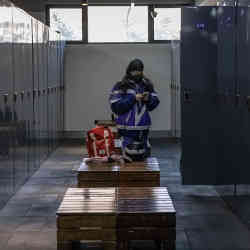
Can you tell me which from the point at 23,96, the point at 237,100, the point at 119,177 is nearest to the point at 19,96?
the point at 23,96

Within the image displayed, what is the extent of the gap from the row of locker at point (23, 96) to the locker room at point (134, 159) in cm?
1

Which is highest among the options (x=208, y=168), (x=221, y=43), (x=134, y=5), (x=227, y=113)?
(x=134, y=5)

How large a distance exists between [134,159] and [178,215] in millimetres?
708

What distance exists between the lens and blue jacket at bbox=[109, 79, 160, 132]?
662 centimetres

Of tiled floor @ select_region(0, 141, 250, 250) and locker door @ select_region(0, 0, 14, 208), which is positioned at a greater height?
locker door @ select_region(0, 0, 14, 208)

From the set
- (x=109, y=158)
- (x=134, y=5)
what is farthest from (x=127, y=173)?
(x=134, y=5)

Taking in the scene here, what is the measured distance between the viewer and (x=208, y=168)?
25.9ft

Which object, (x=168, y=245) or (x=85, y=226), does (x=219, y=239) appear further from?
(x=85, y=226)

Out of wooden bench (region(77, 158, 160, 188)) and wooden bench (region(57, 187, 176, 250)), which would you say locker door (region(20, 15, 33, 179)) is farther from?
wooden bench (region(57, 187, 176, 250))

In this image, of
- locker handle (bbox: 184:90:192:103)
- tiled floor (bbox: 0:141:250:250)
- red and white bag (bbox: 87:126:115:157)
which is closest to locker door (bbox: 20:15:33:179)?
tiled floor (bbox: 0:141:250:250)

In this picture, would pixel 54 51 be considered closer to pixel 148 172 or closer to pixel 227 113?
pixel 227 113

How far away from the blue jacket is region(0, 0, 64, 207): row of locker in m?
1.06

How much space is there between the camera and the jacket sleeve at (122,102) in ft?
21.7

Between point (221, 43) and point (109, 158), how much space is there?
170 centimetres
